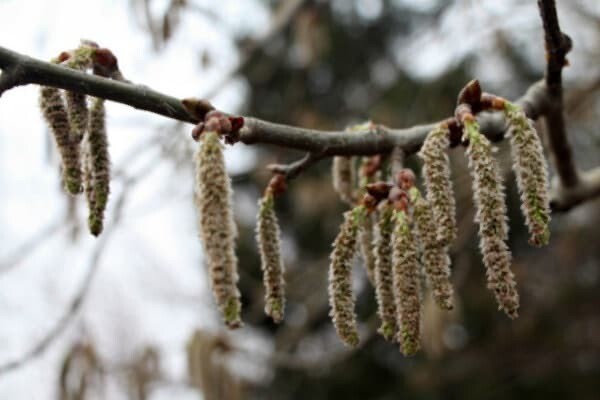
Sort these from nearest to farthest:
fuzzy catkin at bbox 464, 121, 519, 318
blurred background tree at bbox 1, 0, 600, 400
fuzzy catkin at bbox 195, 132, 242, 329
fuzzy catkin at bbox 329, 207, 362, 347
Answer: fuzzy catkin at bbox 195, 132, 242, 329 < fuzzy catkin at bbox 464, 121, 519, 318 < fuzzy catkin at bbox 329, 207, 362, 347 < blurred background tree at bbox 1, 0, 600, 400

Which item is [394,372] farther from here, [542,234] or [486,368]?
[542,234]

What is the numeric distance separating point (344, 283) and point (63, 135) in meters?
0.49

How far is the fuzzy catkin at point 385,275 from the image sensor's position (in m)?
1.15

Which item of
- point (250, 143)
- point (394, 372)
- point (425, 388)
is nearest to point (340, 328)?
point (250, 143)

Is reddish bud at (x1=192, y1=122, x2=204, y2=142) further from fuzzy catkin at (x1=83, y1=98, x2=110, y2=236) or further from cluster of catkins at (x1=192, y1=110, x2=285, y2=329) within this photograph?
fuzzy catkin at (x1=83, y1=98, x2=110, y2=236)

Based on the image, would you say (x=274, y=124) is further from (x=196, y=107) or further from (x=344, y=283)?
(x=344, y=283)

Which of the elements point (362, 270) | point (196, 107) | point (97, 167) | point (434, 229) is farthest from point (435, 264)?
point (362, 270)

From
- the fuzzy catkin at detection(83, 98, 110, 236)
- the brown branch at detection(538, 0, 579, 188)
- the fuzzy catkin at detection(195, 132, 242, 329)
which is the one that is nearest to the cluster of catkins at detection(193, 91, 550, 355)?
the fuzzy catkin at detection(195, 132, 242, 329)

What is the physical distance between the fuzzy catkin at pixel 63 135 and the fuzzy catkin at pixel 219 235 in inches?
9.6

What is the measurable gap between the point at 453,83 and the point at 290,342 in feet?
16.3

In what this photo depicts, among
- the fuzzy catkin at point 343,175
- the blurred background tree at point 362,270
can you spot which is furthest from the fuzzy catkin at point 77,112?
the blurred background tree at point 362,270

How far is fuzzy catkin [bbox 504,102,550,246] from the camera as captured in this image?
1.03 metres

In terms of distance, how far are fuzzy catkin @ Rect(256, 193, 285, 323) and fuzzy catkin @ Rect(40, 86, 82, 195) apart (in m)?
0.31

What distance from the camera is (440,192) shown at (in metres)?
1.07
